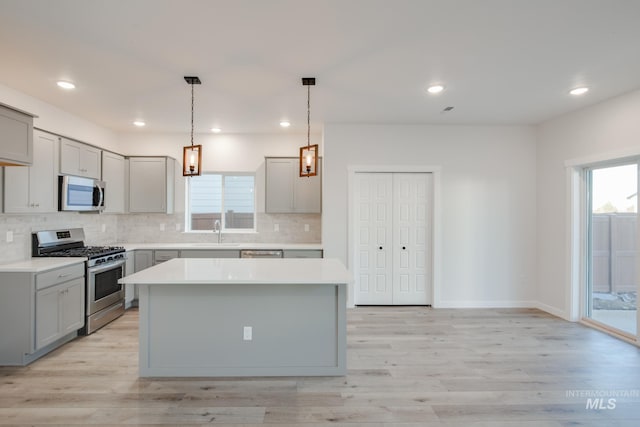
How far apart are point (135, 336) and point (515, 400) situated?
3.82 meters

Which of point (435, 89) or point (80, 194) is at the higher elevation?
point (435, 89)

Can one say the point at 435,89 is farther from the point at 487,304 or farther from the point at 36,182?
the point at 36,182

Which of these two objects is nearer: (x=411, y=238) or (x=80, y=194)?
(x=80, y=194)

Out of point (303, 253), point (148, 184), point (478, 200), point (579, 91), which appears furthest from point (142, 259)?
point (579, 91)

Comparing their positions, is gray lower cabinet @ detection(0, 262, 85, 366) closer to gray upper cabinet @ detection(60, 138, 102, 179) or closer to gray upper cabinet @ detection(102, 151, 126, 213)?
gray upper cabinet @ detection(60, 138, 102, 179)

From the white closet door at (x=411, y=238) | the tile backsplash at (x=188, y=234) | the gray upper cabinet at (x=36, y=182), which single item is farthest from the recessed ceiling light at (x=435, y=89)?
the gray upper cabinet at (x=36, y=182)

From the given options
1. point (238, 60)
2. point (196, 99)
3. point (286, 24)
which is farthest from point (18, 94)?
point (286, 24)

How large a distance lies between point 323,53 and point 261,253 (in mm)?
2995

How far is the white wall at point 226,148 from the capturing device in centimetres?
541

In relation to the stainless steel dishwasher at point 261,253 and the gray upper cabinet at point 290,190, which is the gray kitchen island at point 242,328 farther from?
the gray upper cabinet at point 290,190

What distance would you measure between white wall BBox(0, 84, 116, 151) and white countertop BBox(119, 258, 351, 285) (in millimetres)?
2214

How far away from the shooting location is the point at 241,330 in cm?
278

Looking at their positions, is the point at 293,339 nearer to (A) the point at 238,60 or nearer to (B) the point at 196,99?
(A) the point at 238,60

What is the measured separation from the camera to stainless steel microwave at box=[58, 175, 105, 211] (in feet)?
12.3
